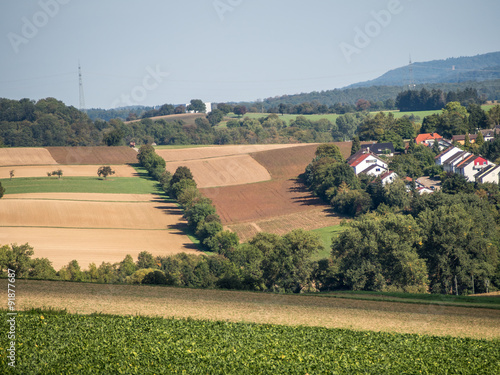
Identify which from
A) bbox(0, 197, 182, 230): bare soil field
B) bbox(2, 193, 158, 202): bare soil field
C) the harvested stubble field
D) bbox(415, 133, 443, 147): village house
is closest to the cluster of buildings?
bbox(415, 133, 443, 147): village house

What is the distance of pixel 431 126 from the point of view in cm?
12662

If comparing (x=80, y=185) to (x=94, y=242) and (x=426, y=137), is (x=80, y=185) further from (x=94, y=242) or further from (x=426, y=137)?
(x=426, y=137)

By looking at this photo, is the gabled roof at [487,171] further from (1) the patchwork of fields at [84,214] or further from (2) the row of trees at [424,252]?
(1) the patchwork of fields at [84,214]

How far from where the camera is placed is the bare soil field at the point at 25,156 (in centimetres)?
9981

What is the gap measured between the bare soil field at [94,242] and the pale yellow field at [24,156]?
144ft

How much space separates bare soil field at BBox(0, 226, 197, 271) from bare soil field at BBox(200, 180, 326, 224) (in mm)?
12346

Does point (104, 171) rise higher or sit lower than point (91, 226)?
higher

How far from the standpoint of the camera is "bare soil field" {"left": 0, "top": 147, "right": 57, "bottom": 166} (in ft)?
327

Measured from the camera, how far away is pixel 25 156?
105000 millimetres

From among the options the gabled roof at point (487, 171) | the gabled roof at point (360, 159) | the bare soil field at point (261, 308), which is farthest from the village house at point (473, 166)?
the bare soil field at point (261, 308)

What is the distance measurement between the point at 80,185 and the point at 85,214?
18043 millimetres

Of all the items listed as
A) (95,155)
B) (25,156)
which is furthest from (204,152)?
(25,156)

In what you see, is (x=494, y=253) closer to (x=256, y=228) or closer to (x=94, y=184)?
(x=256, y=228)

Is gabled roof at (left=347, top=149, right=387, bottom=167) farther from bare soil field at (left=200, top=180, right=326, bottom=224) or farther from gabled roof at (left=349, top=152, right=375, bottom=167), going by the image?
bare soil field at (left=200, top=180, right=326, bottom=224)
